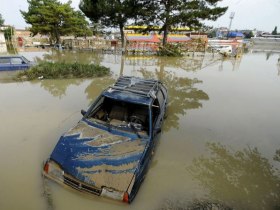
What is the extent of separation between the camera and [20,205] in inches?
159

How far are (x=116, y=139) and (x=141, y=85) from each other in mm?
2558

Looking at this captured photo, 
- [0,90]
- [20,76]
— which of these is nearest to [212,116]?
[0,90]

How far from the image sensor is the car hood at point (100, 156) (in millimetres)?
3859

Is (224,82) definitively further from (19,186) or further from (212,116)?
(19,186)

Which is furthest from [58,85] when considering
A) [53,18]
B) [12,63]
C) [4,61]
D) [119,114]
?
[53,18]

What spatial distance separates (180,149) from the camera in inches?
242

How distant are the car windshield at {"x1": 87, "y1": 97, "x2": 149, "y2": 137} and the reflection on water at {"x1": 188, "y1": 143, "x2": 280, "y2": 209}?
1837 mm

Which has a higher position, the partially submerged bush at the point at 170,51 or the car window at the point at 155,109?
the car window at the point at 155,109

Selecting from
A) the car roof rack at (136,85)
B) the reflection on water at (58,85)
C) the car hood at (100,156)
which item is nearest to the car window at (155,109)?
the car roof rack at (136,85)

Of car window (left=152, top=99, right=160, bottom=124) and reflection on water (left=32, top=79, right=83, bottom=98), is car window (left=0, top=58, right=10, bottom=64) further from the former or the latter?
car window (left=152, top=99, right=160, bottom=124)

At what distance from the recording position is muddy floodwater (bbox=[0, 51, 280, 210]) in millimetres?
4293

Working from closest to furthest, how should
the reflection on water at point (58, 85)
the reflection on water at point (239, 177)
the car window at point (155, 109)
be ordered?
the reflection on water at point (239, 177), the car window at point (155, 109), the reflection on water at point (58, 85)

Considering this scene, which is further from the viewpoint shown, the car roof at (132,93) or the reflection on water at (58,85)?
the reflection on water at (58,85)

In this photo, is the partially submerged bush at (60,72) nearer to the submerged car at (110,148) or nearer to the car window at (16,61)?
the car window at (16,61)
